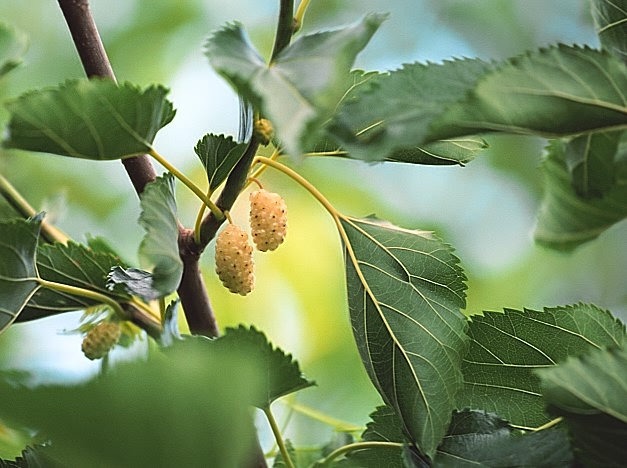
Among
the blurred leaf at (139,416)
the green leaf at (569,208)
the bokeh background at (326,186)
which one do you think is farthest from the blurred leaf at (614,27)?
the bokeh background at (326,186)

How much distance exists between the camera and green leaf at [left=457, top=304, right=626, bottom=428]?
0.28 metres

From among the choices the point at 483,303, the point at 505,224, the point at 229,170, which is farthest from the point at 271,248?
the point at 505,224

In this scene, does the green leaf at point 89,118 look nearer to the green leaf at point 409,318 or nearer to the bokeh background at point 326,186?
the green leaf at point 409,318

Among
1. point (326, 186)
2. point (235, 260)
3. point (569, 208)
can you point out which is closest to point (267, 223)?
point (235, 260)

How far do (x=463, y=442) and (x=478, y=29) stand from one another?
98 cm

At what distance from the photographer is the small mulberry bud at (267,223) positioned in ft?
0.95

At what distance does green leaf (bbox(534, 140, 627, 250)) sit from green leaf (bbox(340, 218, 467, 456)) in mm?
71

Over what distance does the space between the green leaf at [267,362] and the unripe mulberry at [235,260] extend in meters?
0.06

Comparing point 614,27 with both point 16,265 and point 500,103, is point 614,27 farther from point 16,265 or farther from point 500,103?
point 16,265

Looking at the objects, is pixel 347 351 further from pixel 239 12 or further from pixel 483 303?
pixel 239 12

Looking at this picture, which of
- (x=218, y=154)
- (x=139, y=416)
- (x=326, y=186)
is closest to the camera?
(x=139, y=416)

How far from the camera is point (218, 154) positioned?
0.86ft

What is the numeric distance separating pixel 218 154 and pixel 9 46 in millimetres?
123

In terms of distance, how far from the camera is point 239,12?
1.12 m
